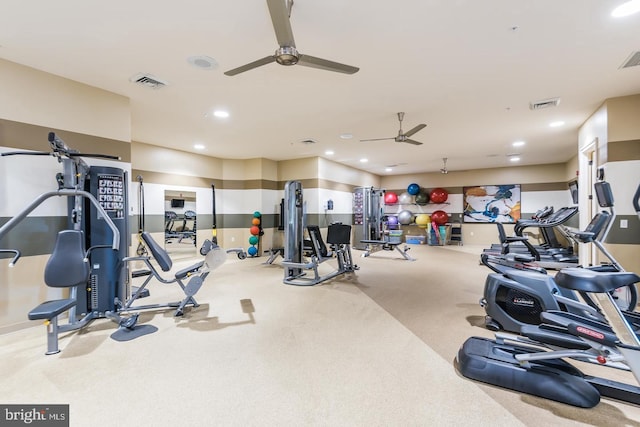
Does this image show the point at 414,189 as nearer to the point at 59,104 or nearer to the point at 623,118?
the point at 623,118

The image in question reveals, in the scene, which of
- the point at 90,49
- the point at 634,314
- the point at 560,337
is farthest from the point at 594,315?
the point at 90,49

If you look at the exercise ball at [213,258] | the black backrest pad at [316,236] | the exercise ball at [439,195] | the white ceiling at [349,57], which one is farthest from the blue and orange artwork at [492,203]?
the exercise ball at [213,258]

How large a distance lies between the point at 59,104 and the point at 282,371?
3939 millimetres

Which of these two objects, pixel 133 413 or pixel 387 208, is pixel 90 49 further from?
pixel 387 208

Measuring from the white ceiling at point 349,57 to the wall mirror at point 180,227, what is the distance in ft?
11.9

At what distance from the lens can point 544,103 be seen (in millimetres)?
4324

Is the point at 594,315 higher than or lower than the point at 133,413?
higher

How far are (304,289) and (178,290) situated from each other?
6.71 ft

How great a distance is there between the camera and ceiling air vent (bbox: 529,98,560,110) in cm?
423

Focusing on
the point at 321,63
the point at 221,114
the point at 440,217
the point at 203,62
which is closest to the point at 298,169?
the point at 221,114

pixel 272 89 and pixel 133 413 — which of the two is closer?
pixel 133 413

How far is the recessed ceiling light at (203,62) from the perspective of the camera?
120 inches

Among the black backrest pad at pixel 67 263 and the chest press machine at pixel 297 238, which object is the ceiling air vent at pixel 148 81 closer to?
the black backrest pad at pixel 67 263

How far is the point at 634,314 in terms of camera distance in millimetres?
2445
